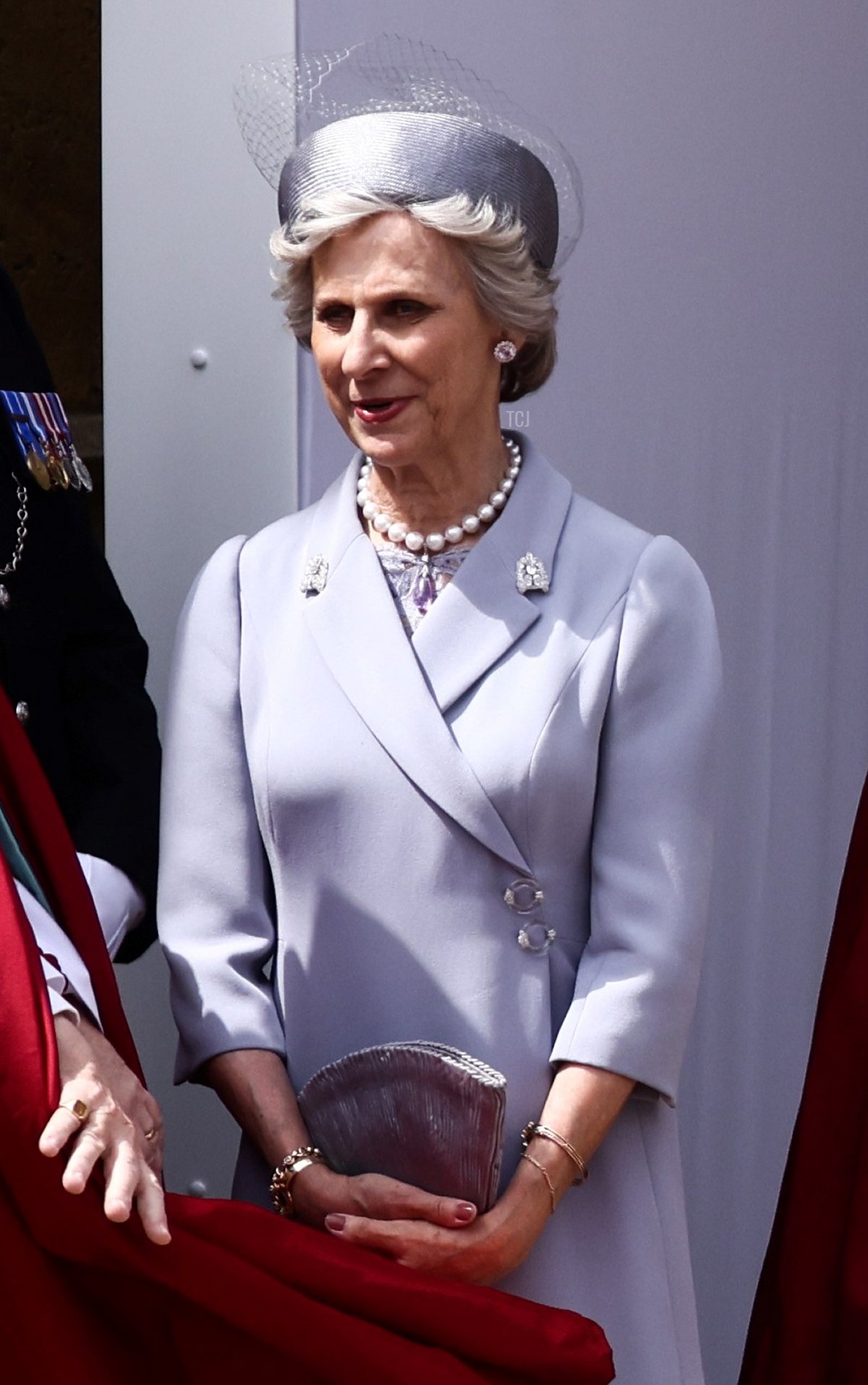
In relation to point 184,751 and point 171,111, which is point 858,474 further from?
point 184,751

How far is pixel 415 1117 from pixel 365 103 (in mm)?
958

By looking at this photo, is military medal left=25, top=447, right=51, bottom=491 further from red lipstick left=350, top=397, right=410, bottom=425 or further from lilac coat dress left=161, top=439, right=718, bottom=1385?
red lipstick left=350, top=397, right=410, bottom=425

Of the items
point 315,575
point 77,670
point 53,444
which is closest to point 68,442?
point 53,444

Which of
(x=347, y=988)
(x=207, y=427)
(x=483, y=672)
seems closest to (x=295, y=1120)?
(x=347, y=988)

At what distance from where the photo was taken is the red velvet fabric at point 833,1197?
2.10 m

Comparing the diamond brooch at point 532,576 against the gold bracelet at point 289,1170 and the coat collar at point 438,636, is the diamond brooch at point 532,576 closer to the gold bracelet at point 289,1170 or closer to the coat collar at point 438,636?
the coat collar at point 438,636

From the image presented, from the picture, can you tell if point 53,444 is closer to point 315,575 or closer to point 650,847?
point 315,575

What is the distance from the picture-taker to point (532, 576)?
1.91 metres

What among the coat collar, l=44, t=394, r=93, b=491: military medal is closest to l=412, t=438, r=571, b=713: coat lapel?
the coat collar

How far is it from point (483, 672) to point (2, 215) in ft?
4.51

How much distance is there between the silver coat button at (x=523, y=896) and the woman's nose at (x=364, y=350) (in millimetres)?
476

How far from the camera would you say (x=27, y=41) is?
2893mm

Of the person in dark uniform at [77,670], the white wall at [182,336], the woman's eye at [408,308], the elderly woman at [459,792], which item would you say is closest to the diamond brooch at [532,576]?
the elderly woman at [459,792]

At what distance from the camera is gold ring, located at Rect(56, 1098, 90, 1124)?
1459 millimetres
